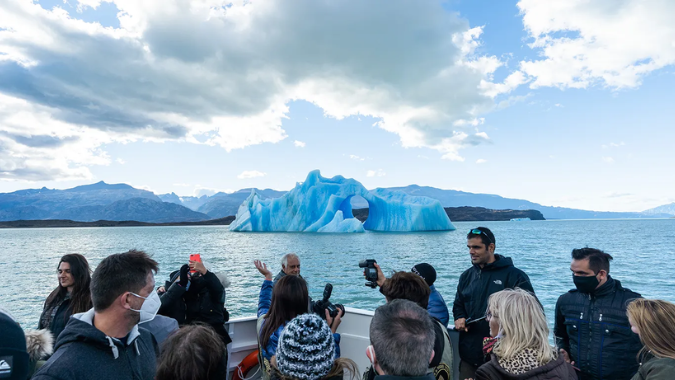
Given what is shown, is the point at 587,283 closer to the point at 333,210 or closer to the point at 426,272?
the point at 426,272

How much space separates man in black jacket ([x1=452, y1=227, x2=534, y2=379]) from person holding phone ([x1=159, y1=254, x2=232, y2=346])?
2.05 metres

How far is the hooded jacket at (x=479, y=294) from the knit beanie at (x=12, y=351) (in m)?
2.77

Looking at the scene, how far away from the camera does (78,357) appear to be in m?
1.40

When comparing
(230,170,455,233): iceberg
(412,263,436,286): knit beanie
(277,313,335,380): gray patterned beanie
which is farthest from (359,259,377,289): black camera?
(230,170,455,233): iceberg

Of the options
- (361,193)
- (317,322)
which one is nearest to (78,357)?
(317,322)

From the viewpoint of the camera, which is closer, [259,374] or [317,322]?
[317,322]

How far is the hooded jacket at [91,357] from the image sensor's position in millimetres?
1359

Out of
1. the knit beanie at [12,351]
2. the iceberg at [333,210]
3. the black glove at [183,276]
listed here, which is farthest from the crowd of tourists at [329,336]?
the iceberg at [333,210]

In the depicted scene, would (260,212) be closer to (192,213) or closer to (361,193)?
(361,193)

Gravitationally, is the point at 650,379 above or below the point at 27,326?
above

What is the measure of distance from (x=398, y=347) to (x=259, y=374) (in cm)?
285

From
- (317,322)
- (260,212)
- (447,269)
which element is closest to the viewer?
(317,322)

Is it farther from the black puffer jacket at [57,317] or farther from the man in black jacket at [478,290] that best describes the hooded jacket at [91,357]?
the man in black jacket at [478,290]

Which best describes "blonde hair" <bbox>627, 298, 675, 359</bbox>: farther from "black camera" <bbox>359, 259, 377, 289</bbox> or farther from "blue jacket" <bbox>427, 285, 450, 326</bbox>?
"black camera" <bbox>359, 259, 377, 289</bbox>
